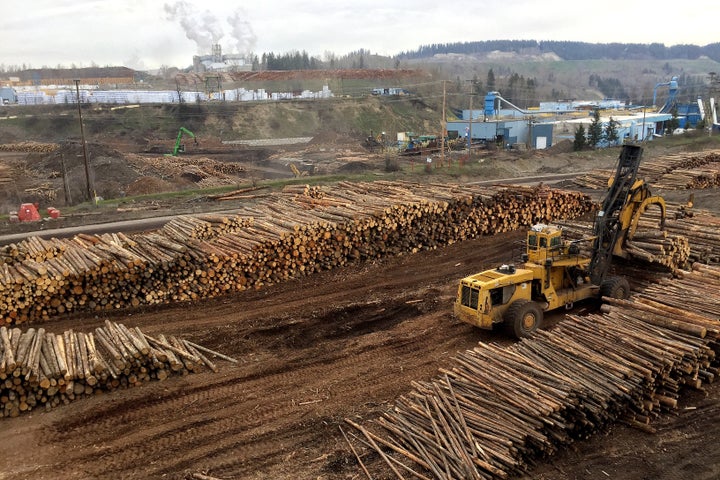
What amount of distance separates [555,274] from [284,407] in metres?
7.58

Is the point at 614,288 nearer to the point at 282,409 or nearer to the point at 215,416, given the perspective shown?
the point at 282,409

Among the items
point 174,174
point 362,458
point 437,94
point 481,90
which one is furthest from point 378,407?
point 481,90

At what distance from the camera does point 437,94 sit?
3967 inches

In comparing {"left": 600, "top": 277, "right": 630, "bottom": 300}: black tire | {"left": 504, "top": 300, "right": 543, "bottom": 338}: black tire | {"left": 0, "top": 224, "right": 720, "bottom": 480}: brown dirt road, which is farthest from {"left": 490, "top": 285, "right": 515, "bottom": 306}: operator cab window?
{"left": 600, "top": 277, "right": 630, "bottom": 300}: black tire

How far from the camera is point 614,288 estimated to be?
46.3 ft

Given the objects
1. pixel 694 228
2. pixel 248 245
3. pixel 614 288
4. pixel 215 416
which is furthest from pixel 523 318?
pixel 694 228

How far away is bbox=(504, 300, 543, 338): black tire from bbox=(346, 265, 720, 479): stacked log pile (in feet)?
3.55

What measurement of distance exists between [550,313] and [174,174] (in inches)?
1340

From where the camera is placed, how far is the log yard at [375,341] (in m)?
8.99

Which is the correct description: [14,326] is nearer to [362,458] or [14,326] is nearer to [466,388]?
[362,458]

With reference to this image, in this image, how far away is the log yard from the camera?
29.5 feet

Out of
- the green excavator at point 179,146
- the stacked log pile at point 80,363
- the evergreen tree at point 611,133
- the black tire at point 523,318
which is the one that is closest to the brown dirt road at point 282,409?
the stacked log pile at point 80,363

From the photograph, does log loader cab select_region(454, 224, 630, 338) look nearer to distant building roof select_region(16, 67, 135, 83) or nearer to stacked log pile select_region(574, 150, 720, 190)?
stacked log pile select_region(574, 150, 720, 190)

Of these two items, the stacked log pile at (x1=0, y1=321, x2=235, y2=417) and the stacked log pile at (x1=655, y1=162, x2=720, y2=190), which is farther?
the stacked log pile at (x1=655, y1=162, x2=720, y2=190)
